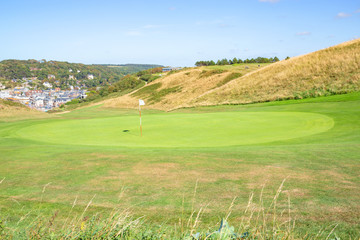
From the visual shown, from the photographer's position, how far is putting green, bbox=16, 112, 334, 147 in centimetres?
1116

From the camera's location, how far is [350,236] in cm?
296

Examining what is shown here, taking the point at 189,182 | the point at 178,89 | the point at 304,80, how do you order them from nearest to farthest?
the point at 189,182, the point at 304,80, the point at 178,89

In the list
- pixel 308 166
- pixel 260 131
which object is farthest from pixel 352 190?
pixel 260 131

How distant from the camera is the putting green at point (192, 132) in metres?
11.2

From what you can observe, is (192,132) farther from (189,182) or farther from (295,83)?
(295,83)

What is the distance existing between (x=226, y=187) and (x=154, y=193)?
1.15 m

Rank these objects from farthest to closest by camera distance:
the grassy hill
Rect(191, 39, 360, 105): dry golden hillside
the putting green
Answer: the grassy hill < Rect(191, 39, 360, 105): dry golden hillside < the putting green

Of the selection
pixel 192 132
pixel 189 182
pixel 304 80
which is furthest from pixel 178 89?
pixel 189 182

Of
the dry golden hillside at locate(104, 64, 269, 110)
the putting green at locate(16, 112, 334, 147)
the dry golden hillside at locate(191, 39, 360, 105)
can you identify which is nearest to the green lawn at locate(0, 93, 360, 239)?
the putting green at locate(16, 112, 334, 147)

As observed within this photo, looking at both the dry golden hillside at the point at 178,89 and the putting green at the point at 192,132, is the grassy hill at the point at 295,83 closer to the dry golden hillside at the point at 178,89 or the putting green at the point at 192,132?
the dry golden hillside at the point at 178,89

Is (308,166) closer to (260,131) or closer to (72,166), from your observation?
(72,166)

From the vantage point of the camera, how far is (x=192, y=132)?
41.7ft

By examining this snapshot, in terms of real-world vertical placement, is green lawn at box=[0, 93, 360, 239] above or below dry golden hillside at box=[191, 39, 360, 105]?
below

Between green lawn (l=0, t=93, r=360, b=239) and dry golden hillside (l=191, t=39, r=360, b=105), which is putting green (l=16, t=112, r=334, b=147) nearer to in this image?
green lawn (l=0, t=93, r=360, b=239)
